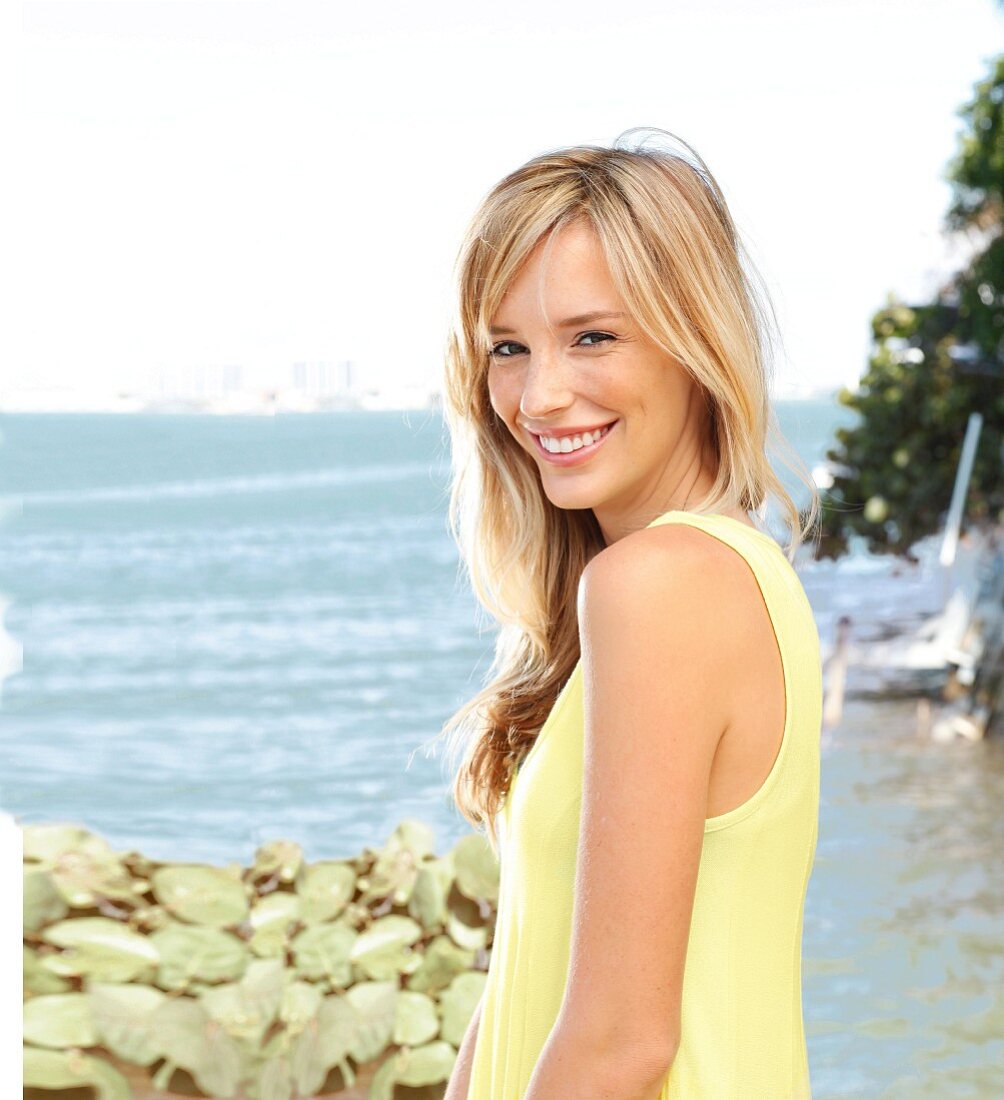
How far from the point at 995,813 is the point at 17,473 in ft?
136

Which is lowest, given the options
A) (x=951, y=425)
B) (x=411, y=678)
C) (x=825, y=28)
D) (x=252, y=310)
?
(x=411, y=678)

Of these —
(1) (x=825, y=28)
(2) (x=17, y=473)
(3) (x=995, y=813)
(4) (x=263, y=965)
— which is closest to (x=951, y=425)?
(3) (x=995, y=813)

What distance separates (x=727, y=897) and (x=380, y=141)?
141ft

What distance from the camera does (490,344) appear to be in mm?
1185

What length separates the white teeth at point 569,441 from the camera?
1.17m

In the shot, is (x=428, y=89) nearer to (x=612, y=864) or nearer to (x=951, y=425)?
(x=951, y=425)

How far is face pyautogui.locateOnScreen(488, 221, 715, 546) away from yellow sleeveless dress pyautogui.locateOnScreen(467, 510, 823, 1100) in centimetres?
12

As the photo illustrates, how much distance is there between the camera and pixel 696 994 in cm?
109

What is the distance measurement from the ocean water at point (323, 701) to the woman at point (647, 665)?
0.49 metres

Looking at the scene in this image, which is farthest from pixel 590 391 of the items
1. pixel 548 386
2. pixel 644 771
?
pixel 644 771

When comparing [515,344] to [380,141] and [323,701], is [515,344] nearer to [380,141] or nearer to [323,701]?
[323,701]

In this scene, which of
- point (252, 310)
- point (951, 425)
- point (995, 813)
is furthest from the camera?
→ point (252, 310)

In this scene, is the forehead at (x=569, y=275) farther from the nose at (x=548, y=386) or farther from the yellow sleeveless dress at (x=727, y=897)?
the yellow sleeveless dress at (x=727, y=897)

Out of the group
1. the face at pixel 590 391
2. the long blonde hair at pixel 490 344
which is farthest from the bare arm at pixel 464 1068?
the face at pixel 590 391
